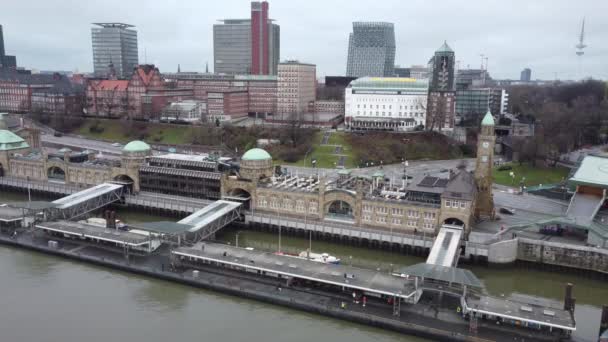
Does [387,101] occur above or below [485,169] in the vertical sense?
above

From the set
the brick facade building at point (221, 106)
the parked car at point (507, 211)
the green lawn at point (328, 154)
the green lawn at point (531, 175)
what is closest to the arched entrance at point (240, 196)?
the green lawn at point (328, 154)

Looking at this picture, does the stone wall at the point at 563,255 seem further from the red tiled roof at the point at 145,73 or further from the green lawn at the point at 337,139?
the red tiled roof at the point at 145,73

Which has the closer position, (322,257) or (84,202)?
(322,257)

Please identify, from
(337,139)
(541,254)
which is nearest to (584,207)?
(541,254)

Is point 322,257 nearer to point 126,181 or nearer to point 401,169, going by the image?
Result: point 126,181

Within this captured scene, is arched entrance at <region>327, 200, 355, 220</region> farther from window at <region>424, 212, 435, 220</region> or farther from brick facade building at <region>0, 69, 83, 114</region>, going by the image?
brick facade building at <region>0, 69, 83, 114</region>

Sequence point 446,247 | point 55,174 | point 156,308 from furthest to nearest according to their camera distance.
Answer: point 55,174
point 446,247
point 156,308
